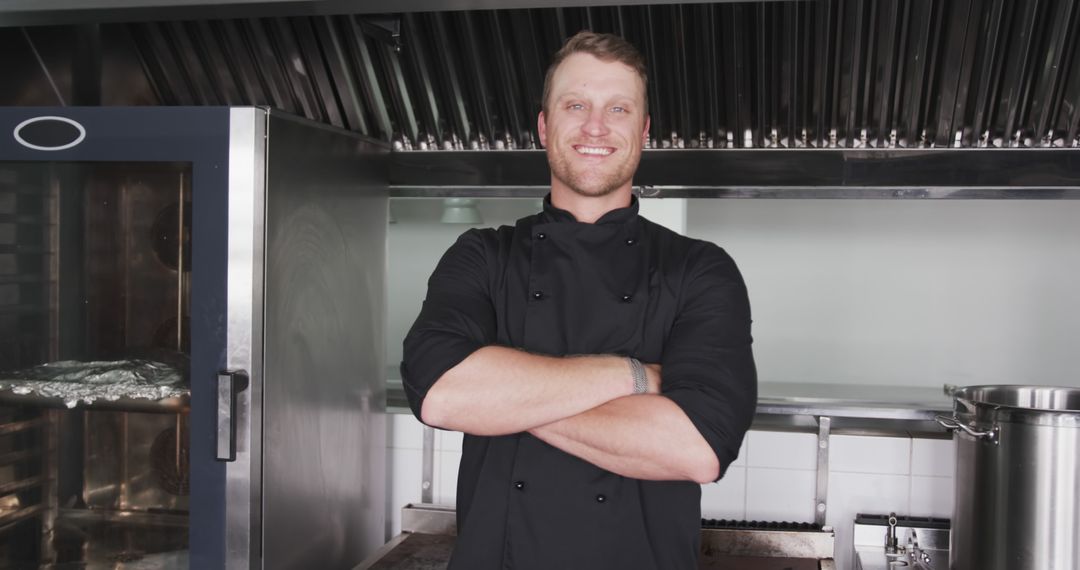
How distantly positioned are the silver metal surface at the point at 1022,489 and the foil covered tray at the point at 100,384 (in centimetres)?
164

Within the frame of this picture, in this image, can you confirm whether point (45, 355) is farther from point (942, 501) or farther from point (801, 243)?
point (801, 243)

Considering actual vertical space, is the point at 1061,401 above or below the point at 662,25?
below

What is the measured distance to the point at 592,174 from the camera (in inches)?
60.9

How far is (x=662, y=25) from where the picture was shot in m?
2.21

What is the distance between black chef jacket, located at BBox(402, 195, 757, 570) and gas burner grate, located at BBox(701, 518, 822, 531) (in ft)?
2.86

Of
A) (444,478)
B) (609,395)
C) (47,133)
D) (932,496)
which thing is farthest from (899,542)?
(47,133)

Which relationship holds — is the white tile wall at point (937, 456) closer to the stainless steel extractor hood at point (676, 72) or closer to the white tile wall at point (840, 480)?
the white tile wall at point (840, 480)

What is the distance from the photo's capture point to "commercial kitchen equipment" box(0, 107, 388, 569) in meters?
1.93

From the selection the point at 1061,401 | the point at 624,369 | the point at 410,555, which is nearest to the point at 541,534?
the point at 624,369

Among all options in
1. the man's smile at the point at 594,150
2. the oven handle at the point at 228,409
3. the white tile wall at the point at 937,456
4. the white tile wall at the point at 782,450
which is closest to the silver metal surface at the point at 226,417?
the oven handle at the point at 228,409

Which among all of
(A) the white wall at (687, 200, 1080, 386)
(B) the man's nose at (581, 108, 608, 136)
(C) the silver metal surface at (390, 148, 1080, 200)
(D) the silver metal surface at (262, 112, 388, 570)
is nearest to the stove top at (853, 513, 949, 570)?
(C) the silver metal surface at (390, 148, 1080, 200)

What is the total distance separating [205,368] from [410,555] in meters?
0.75

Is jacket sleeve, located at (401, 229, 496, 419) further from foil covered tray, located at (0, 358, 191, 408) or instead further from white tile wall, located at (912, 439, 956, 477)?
white tile wall, located at (912, 439, 956, 477)

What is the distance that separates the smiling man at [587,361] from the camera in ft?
4.54
